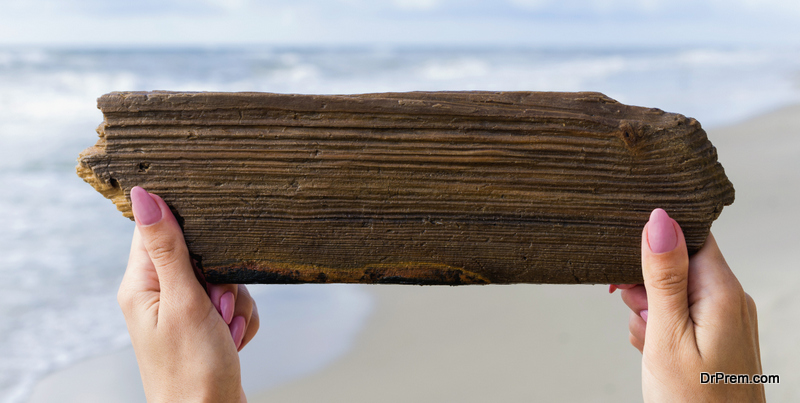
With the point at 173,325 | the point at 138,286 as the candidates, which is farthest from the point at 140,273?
the point at 173,325

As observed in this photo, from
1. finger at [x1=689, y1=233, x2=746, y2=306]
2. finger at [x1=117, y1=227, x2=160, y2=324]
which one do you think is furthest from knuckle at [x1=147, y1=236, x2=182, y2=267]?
finger at [x1=689, y1=233, x2=746, y2=306]

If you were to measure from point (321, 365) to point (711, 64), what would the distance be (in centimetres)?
1912

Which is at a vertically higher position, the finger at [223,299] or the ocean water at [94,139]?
the ocean water at [94,139]

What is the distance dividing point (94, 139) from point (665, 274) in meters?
9.40

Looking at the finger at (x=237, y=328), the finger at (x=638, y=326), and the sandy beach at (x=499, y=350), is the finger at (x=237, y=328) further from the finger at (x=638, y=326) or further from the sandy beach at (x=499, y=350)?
the sandy beach at (x=499, y=350)

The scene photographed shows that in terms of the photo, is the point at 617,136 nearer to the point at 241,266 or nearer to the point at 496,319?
the point at 241,266

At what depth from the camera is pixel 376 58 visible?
825 inches

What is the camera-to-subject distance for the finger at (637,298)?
3.99ft

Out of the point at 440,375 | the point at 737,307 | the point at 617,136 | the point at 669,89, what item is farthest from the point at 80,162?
the point at 669,89

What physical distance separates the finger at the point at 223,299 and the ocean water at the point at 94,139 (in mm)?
2002

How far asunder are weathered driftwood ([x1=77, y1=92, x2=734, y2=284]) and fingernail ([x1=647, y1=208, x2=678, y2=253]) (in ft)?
0.12

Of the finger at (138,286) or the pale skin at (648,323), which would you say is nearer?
the pale skin at (648,323)

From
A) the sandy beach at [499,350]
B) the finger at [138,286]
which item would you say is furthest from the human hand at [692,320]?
the sandy beach at [499,350]

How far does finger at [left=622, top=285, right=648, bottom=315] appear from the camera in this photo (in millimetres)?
1217
